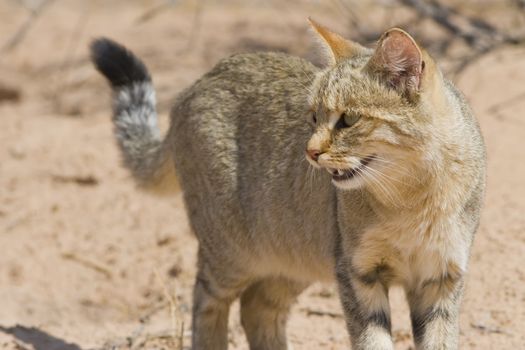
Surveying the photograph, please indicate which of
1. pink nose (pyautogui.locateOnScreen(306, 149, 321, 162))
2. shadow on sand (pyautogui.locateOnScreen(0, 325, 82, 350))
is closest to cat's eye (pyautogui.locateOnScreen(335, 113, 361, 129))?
pink nose (pyautogui.locateOnScreen(306, 149, 321, 162))

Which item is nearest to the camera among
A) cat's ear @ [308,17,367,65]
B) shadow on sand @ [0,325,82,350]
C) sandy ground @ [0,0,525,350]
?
cat's ear @ [308,17,367,65]

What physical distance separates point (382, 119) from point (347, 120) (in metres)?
→ 0.14

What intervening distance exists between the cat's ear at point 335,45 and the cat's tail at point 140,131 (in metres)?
1.55

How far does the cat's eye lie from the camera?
13.8 feet

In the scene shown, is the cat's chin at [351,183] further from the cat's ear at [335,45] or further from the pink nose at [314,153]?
the cat's ear at [335,45]

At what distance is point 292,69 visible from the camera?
5.41m

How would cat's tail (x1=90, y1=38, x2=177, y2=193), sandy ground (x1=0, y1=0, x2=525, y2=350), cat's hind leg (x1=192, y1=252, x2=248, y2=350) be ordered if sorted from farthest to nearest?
sandy ground (x1=0, y1=0, x2=525, y2=350)
cat's tail (x1=90, y1=38, x2=177, y2=193)
cat's hind leg (x1=192, y1=252, x2=248, y2=350)

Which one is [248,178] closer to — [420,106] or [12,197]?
[420,106]

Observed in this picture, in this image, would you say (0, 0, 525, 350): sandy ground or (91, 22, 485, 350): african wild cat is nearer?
(91, 22, 485, 350): african wild cat

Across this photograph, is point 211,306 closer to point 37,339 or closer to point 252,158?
point 252,158

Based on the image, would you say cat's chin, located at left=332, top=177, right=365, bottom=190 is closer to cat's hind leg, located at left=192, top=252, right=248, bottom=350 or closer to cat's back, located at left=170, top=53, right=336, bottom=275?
cat's back, located at left=170, top=53, right=336, bottom=275

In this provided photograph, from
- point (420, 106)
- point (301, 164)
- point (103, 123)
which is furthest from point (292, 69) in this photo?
point (103, 123)

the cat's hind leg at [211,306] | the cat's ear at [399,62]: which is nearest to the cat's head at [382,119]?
the cat's ear at [399,62]

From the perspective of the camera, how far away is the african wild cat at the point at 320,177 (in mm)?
4188
